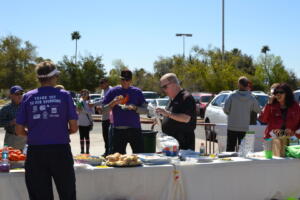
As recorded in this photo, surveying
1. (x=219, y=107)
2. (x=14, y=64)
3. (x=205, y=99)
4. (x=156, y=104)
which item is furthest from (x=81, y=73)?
(x=156, y=104)

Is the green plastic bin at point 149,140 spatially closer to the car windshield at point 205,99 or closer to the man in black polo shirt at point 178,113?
the man in black polo shirt at point 178,113

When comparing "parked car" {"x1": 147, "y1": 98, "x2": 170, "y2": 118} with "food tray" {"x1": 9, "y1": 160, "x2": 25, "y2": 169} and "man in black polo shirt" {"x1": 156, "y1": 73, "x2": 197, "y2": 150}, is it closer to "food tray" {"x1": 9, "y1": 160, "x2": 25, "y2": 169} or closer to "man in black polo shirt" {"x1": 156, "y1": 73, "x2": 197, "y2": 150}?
"man in black polo shirt" {"x1": 156, "y1": 73, "x2": 197, "y2": 150}

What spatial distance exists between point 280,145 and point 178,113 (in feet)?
4.40

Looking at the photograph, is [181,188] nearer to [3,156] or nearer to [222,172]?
[222,172]

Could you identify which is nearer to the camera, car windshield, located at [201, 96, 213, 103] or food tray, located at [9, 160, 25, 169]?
food tray, located at [9, 160, 25, 169]

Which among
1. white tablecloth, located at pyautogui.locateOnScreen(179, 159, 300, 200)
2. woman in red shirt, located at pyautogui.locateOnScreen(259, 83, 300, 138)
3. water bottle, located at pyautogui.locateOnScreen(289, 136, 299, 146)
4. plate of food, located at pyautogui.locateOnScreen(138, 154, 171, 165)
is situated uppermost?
woman in red shirt, located at pyautogui.locateOnScreen(259, 83, 300, 138)

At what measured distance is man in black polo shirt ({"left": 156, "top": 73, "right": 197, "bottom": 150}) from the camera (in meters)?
5.63

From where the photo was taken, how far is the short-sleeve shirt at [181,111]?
5.66m

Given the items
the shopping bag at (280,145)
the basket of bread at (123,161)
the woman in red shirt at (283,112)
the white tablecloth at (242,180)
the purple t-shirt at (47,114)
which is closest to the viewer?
the purple t-shirt at (47,114)

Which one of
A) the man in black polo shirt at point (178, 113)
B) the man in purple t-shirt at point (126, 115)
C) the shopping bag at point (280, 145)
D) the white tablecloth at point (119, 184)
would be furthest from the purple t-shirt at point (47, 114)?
the shopping bag at point (280, 145)

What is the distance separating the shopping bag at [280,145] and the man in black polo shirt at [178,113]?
42.2 inches

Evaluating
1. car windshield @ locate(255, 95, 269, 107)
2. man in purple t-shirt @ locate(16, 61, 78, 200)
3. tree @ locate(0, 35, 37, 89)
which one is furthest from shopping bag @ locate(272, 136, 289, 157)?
tree @ locate(0, 35, 37, 89)

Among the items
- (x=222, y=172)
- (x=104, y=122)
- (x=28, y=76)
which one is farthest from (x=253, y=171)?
(x=28, y=76)

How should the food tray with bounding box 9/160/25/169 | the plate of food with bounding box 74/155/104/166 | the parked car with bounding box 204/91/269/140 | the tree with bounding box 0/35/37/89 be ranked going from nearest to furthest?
the food tray with bounding box 9/160/25/169, the plate of food with bounding box 74/155/104/166, the parked car with bounding box 204/91/269/140, the tree with bounding box 0/35/37/89
